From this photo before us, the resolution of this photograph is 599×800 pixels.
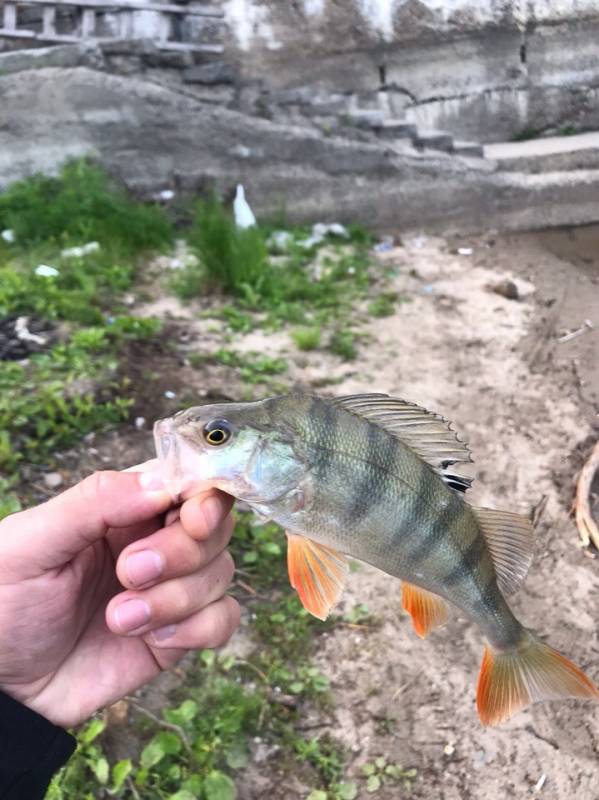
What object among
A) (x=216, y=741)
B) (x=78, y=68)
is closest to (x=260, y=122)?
(x=78, y=68)

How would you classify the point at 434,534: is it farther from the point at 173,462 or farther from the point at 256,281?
the point at 256,281

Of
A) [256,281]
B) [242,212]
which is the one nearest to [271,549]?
[256,281]

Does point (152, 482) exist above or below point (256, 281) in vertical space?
above

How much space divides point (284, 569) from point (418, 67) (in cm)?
748

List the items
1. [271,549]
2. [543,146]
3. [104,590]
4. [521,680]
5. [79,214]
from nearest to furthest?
[521,680] → [104,590] → [271,549] → [79,214] → [543,146]

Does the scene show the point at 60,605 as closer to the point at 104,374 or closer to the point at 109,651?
the point at 109,651

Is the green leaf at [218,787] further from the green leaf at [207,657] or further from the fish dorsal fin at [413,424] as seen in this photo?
A: the fish dorsal fin at [413,424]

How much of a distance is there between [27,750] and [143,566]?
633 millimetres

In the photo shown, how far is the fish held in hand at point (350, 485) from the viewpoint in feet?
4.73

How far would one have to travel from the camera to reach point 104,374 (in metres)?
4.27

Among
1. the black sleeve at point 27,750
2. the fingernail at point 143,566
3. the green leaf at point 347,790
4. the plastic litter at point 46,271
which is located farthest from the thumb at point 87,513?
the plastic litter at point 46,271

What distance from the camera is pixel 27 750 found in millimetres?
1639

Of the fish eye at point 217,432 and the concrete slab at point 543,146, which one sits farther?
the concrete slab at point 543,146

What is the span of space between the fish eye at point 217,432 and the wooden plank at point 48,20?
7.65m
